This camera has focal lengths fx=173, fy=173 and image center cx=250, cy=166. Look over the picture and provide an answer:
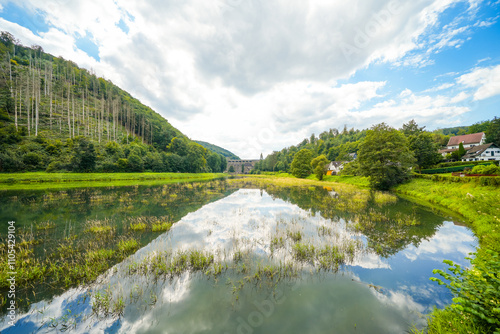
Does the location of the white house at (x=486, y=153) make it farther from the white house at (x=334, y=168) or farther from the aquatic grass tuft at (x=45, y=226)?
the aquatic grass tuft at (x=45, y=226)

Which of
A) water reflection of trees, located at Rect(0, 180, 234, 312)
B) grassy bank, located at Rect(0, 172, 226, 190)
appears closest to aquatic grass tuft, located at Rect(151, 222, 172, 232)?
water reflection of trees, located at Rect(0, 180, 234, 312)

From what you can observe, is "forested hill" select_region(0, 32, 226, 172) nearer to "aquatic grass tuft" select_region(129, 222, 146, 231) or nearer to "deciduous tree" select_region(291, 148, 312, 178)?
→ "aquatic grass tuft" select_region(129, 222, 146, 231)

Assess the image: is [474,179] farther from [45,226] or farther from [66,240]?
[45,226]

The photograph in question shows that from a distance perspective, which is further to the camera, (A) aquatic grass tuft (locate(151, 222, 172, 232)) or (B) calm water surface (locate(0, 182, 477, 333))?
(A) aquatic grass tuft (locate(151, 222, 172, 232))

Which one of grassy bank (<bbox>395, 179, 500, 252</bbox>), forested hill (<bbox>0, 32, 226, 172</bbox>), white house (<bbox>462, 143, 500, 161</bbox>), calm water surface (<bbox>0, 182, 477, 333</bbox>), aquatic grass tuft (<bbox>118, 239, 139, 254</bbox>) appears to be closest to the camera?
calm water surface (<bbox>0, 182, 477, 333</bbox>)

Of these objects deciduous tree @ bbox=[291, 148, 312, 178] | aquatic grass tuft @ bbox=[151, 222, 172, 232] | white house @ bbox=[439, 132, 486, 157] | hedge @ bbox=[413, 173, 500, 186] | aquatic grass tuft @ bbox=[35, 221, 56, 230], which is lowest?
aquatic grass tuft @ bbox=[151, 222, 172, 232]

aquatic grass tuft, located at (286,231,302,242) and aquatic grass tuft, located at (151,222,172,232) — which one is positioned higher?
aquatic grass tuft, located at (151,222,172,232)

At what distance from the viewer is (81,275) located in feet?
22.2

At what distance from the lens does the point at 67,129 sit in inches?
2598

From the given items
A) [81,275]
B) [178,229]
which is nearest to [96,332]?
[81,275]

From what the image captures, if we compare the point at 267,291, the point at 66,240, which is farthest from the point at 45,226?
the point at 267,291

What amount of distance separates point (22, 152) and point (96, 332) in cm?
6624

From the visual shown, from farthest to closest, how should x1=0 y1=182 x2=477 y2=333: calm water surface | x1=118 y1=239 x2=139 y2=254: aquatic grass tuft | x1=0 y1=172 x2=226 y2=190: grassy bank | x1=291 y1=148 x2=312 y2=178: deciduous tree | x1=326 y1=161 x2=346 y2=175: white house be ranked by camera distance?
x1=326 y1=161 x2=346 y2=175: white house
x1=291 y1=148 x2=312 y2=178: deciduous tree
x1=0 y1=172 x2=226 y2=190: grassy bank
x1=118 y1=239 x2=139 y2=254: aquatic grass tuft
x1=0 y1=182 x2=477 y2=333: calm water surface

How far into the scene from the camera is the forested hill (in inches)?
1847
